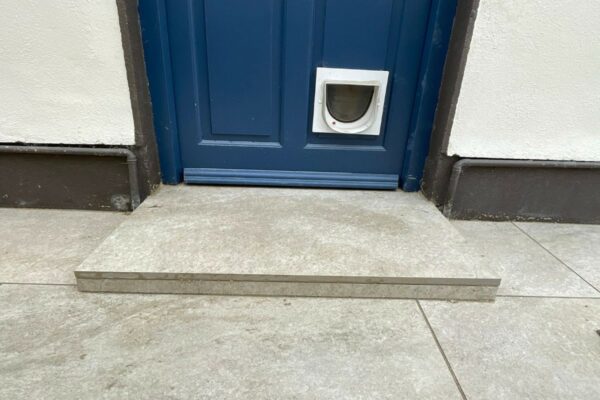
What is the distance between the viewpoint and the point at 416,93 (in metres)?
1.86

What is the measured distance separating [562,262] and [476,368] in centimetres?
92

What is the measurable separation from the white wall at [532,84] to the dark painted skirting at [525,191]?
63 mm

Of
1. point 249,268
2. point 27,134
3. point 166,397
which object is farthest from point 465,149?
point 27,134

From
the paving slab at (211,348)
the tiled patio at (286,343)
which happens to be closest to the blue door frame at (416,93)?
the tiled patio at (286,343)

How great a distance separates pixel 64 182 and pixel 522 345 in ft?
6.95

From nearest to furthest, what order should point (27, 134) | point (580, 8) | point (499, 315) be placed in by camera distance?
1. point (499, 315)
2. point (580, 8)
3. point (27, 134)

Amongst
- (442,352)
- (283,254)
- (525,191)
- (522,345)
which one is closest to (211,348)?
(283,254)

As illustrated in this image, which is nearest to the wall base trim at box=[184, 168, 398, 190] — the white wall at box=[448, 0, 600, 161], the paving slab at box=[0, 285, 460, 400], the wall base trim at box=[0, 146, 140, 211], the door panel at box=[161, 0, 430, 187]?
the door panel at box=[161, 0, 430, 187]

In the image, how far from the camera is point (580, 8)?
156 cm

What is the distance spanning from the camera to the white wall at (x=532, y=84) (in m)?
1.57

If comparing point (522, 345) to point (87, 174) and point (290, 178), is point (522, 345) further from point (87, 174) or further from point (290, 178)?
point (87, 174)

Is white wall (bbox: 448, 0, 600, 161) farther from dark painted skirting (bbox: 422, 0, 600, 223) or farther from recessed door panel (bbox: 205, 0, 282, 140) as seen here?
recessed door panel (bbox: 205, 0, 282, 140)

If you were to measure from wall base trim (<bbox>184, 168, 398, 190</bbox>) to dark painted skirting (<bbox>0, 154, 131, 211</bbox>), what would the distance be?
356 millimetres

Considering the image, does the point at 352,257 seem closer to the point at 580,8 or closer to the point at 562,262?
the point at 562,262
